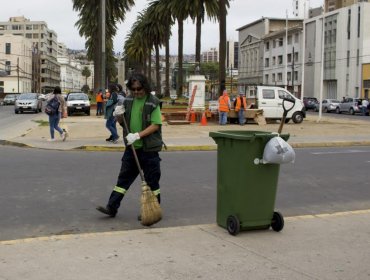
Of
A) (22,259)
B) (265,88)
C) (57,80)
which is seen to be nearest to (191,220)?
(22,259)

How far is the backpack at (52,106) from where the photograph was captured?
1619 centimetres

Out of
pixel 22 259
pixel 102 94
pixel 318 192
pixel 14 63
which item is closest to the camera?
pixel 22 259

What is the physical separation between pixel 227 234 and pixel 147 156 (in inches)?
56.0

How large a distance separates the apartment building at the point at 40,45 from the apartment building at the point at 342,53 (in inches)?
3920

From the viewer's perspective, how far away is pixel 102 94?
108 feet

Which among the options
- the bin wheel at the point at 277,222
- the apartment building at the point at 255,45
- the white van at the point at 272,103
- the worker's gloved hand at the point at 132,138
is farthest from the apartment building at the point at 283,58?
the bin wheel at the point at 277,222

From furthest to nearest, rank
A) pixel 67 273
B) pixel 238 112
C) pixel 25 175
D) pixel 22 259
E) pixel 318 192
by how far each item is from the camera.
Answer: pixel 238 112 < pixel 25 175 < pixel 318 192 < pixel 22 259 < pixel 67 273

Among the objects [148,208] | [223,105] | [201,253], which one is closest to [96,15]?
[223,105]

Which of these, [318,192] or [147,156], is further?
[318,192]

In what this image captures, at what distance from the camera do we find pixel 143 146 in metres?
6.68

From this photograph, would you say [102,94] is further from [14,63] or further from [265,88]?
[14,63]

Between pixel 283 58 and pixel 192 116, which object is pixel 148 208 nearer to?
pixel 192 116

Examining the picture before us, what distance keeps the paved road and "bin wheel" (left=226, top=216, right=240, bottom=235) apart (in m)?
0.96

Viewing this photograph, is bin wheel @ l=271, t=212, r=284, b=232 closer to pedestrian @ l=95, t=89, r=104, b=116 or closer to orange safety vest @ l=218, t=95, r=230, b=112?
orange safety vest @ l=218, t=95, r=230, b=112
